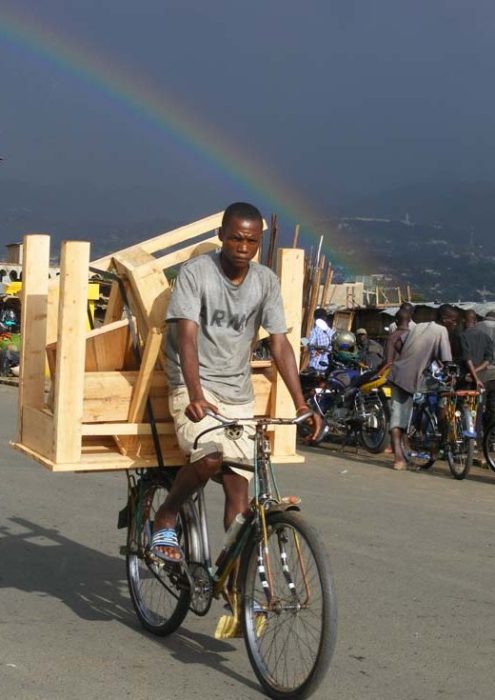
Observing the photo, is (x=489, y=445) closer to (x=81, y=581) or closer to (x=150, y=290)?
(x=81, y=581)

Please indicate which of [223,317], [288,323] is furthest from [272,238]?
[223,317]

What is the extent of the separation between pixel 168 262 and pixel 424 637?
244 centimetres

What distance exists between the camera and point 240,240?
201 inches

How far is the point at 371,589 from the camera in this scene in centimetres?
667

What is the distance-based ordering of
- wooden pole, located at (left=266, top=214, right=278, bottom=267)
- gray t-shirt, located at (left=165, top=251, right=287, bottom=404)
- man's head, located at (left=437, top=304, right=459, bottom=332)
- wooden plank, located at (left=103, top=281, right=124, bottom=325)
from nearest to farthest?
gray t-shirt, located at (left=165, top=251, right=287, bottom=404), wooden plank, located at (left=103, top=281, right=124, bottom=325), man's head, located at (left=437, top=304, right=459, bottom=332), wooden pole, located at (left=266, top=214, right=278, bottom=267)

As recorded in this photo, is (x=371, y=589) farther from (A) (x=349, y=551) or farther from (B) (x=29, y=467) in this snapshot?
(B) (x=29, y=467)

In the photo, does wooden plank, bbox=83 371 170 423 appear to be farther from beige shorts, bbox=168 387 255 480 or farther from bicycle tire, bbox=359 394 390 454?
bicycle tire, bbox=359 394 390 454

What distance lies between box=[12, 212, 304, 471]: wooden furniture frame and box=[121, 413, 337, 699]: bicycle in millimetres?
602

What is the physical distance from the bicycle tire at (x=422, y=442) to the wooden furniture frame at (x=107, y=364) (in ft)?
22.6

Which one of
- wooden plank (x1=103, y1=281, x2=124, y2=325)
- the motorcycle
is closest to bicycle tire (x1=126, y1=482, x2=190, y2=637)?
wooden plank (x1=103, y1=281, x2=124, y2=325)

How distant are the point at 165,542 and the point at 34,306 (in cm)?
160

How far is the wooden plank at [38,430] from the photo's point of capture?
5.60m

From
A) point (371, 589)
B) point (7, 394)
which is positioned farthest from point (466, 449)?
point (7, 394)

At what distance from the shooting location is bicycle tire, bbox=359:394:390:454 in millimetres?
13852
